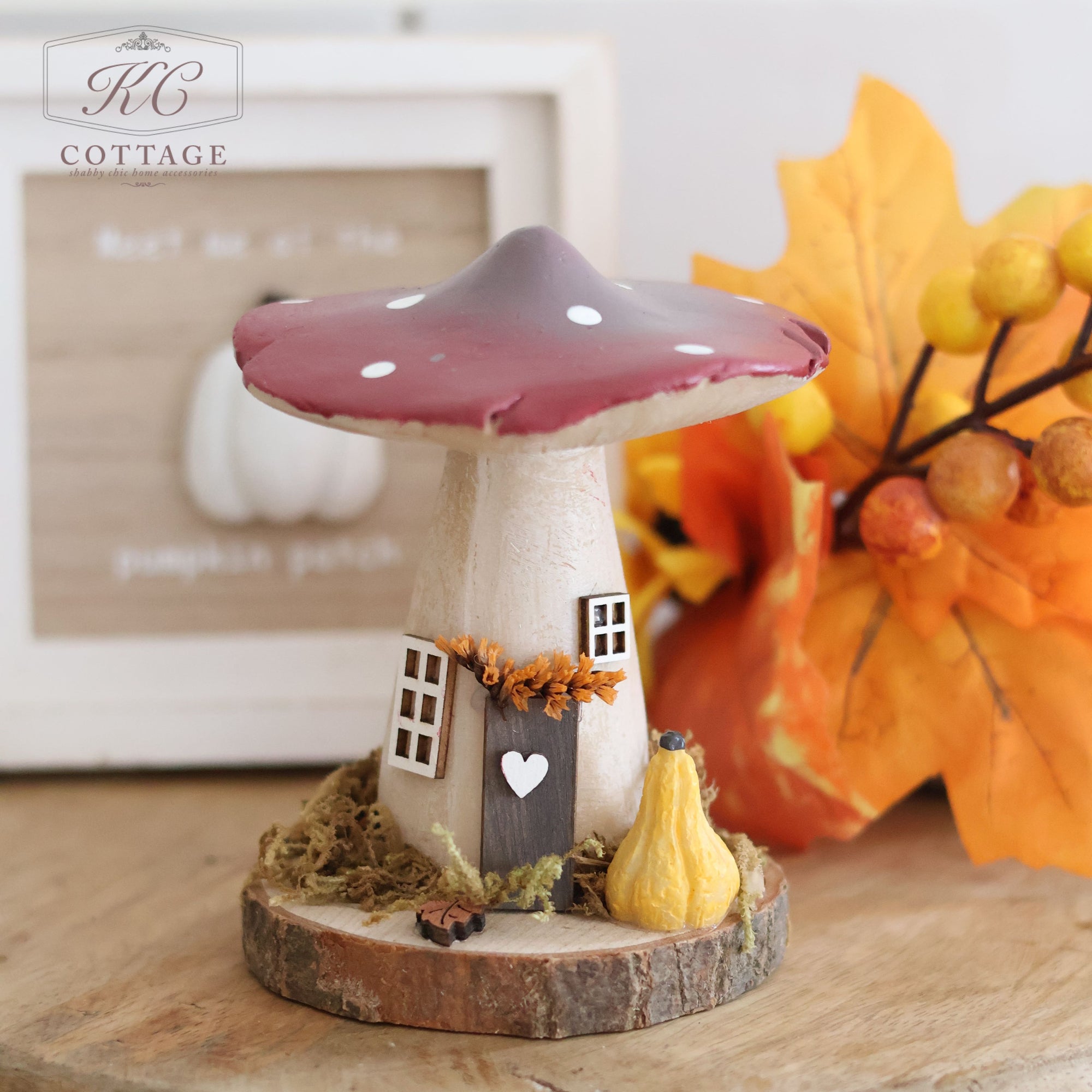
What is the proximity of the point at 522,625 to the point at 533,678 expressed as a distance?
0.03m

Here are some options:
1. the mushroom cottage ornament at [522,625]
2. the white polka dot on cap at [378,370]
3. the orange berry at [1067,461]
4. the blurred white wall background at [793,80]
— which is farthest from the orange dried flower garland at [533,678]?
the blurred white wall background at [793,80]

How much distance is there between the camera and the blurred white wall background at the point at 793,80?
899 millimetres

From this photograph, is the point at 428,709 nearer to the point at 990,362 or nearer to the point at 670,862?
the point at 670,862

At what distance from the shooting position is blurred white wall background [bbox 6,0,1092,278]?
0.90 m

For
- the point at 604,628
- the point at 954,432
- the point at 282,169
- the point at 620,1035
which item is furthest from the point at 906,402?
the point at 282,169

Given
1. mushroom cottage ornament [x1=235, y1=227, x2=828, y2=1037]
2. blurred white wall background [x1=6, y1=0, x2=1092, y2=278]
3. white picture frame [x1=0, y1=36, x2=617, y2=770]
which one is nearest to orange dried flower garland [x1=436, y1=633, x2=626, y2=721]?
mushroom cottage ornament [x1=235, y1=227, x2=828, y2=1037]

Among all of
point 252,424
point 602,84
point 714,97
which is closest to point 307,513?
point 252,424

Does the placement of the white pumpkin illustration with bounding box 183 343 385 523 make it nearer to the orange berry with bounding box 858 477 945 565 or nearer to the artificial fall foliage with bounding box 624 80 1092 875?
the artificial fall foliage with bounding box 624 80 1092 875

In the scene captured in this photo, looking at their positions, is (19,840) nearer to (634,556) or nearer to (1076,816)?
(634,556)

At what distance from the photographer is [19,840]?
0.71m

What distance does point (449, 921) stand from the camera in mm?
455

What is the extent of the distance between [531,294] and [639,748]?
8.6 inches

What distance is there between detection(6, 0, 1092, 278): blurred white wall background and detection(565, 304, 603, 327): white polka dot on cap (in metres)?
A: 0.49

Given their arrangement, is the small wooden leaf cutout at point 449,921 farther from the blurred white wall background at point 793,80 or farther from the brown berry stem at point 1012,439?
the blurred white wall background at point 793,80
